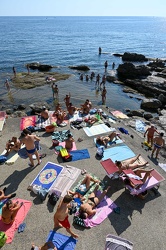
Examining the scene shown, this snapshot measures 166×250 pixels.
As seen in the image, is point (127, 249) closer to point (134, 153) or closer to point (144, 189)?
point (144, 189)

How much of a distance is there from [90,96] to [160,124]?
9.93 meters

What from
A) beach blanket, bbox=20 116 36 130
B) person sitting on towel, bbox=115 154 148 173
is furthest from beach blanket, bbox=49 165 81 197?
beach blanket, bbox=20 116 36 130

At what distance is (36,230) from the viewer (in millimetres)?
6715

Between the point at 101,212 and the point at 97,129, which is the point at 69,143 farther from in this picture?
the point at 101,212

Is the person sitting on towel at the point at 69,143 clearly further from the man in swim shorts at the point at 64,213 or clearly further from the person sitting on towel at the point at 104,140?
the man in swim shorts at the point at 64,213

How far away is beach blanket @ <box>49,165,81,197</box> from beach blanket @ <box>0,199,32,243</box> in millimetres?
1085

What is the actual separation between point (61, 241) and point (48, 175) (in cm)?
310

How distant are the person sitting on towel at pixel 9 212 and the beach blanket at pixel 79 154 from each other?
4.04 metres

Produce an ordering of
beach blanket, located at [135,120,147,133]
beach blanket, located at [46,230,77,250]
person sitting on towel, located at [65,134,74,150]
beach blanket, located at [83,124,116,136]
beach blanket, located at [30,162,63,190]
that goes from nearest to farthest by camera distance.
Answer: beach blanket, located at [46,230,77,250], beach blanket, located at [30,162,63,190], person sitting on towel, located at [65,134,74,150], beach blanket, located at [83,124,116,136], beach blanket, located at [135,120,147,133]

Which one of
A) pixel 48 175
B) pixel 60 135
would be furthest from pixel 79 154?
pixel 60 135

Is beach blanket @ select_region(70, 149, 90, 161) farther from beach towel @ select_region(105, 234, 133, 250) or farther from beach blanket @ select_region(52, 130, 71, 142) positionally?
beach towel @ select_region(105, 234, 133, 250)

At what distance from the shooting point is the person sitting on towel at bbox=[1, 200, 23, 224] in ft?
21.4

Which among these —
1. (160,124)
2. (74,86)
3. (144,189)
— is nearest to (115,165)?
(144,189)

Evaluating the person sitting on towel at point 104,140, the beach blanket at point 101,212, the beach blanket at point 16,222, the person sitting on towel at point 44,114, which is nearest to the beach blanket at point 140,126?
the person sitting on towel at point 104,140
